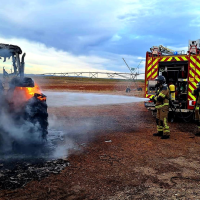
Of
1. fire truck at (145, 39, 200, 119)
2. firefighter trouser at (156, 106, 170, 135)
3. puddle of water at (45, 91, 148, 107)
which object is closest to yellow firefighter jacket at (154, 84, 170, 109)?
firefighter trouser at (156, 106, 170, 135)

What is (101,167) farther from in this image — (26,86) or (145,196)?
(26,86)

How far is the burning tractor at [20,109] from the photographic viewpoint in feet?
14.6

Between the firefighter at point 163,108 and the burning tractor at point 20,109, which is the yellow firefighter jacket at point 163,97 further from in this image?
the burning tractor at point 20,109

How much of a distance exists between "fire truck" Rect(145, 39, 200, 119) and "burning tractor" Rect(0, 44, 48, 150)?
4909 mm

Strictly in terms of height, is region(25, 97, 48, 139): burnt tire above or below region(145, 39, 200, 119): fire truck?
below

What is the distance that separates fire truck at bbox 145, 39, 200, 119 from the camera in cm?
793

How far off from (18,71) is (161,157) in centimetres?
374

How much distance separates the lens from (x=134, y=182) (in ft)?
11.6

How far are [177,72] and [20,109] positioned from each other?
263 inches

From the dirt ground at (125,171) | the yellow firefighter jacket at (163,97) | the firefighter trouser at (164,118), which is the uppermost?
the yellow firefighter jacket at (163,97)

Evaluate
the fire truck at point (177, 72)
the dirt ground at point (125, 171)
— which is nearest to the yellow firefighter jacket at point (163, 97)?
the dirt ground at point (125, 171)

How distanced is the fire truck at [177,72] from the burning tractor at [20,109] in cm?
491

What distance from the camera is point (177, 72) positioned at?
8922mm

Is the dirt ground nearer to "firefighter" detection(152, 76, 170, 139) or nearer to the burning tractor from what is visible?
"firefighter" detection(152, 76, 170, 139)
